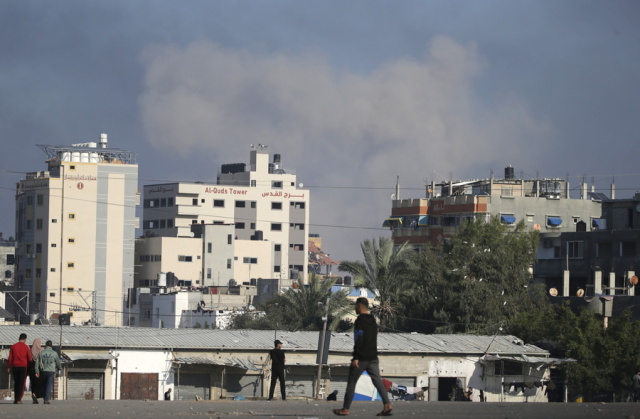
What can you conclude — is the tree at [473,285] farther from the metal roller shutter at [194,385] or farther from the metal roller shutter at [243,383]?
the metal roller shutter at [194,385]

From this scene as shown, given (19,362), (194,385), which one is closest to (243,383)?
(194,385)

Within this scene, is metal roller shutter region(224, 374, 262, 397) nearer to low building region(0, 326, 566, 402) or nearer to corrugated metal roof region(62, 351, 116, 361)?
low building region(0, 326, 566, 402)

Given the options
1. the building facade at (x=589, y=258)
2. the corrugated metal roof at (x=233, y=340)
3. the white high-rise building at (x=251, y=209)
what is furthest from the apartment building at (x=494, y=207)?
the corrugated metal roof at (x=233, y=340)

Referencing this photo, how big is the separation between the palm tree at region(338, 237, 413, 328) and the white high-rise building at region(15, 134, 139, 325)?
6187cm

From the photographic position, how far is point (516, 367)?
152ft

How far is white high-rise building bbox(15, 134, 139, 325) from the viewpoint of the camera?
13100 cm

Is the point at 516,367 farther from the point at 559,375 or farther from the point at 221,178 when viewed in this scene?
the point at 221,178

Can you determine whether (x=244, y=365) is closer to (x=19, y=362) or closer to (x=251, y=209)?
(x=19, y=362)

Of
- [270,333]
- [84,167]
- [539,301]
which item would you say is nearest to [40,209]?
[84,167]

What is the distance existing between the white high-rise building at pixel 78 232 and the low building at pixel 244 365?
8522cm

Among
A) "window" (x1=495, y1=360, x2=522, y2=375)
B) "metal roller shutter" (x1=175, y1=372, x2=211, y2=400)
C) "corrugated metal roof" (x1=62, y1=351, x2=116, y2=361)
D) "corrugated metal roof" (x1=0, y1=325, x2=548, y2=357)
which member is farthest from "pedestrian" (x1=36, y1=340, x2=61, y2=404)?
"window" (x1=495, y1=360, x2=522, y2=375)

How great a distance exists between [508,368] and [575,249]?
3940cm

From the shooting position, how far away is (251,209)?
547 ft

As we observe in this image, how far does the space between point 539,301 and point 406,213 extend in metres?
58.6
